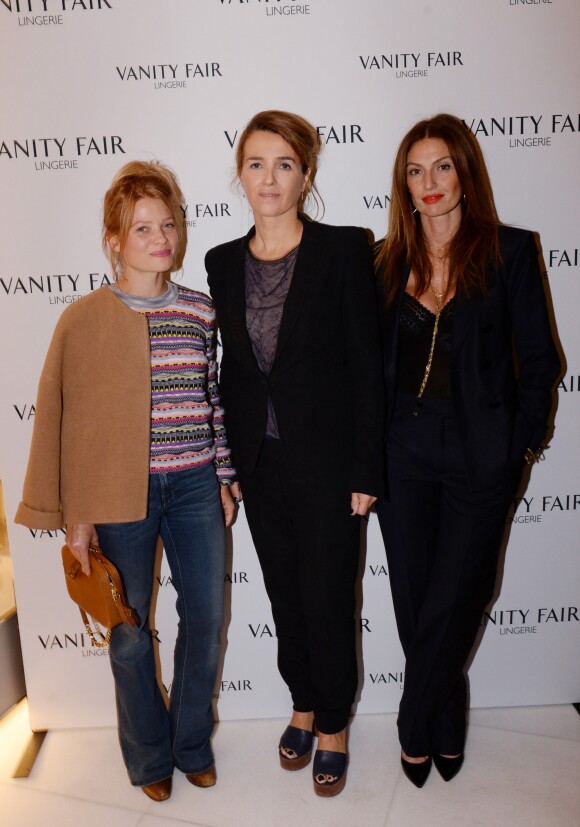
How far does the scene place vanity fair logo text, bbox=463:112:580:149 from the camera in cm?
236

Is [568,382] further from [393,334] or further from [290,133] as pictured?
[290,133]

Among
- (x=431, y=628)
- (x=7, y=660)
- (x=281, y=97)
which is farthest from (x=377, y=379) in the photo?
(x=7, y=660)

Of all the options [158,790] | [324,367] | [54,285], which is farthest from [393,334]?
[158,790]

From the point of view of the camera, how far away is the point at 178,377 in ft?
6.66

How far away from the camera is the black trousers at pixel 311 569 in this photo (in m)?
2.08

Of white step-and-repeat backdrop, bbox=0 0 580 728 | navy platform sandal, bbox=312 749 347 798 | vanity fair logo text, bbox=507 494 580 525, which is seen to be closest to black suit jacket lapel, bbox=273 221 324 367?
white step-and-repeat backdrop, bbox=0 0 580 728

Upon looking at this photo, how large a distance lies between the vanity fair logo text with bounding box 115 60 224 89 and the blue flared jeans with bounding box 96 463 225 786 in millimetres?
1275

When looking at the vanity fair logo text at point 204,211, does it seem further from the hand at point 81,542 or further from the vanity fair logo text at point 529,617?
the vanity fair logo text at point 529,617

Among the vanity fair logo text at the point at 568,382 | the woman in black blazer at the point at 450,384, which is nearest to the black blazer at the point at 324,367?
the woman in black blazer at the point at 450,384

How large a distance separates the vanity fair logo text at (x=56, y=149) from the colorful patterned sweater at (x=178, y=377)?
600 mm

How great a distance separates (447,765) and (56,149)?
8.01 ft

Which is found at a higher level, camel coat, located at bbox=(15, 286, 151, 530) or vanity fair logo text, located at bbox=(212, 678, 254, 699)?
camel coat, located at bbox=(15, 286, 151, 530)

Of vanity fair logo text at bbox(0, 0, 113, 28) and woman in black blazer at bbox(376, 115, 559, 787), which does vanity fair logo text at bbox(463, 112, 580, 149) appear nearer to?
woman in black blazer at bbox(376, 115, 559, 787)

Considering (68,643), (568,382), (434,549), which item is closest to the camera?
(434,549)
